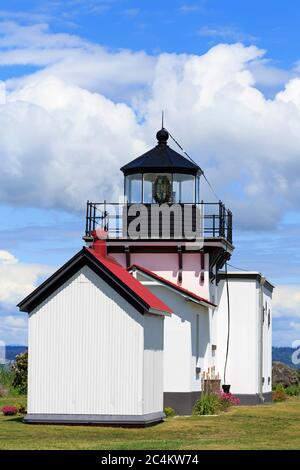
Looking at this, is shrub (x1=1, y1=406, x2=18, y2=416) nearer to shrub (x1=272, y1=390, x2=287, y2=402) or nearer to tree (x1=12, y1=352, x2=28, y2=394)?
tree (x1=12, y1=352, x2=28, y2=394)

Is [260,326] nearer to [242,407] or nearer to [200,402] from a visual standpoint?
[242,407]

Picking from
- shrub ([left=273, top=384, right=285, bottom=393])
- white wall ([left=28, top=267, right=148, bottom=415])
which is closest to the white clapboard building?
white wall ([left=28, top=267, right=148, bottom=415])

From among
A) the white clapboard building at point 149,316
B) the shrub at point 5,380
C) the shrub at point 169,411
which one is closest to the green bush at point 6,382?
the shrub at point 5,380

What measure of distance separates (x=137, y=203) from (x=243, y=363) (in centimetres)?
713

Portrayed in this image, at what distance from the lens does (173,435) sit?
990 inches

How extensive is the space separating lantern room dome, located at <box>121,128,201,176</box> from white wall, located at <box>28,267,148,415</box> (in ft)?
29.8

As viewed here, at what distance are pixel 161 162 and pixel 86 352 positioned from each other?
34.2 ft

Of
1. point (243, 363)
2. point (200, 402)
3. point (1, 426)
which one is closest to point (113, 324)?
point (1, 426)

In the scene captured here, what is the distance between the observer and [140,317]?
26859 mm

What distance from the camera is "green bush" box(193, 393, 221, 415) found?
32.1m

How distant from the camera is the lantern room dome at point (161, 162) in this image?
3562 centimetres

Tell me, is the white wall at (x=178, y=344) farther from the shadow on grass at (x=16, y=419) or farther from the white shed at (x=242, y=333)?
the white shed at (x=242, y=333)

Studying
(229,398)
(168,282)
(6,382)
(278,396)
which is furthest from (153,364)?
(6,382)

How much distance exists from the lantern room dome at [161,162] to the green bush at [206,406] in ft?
24.5
